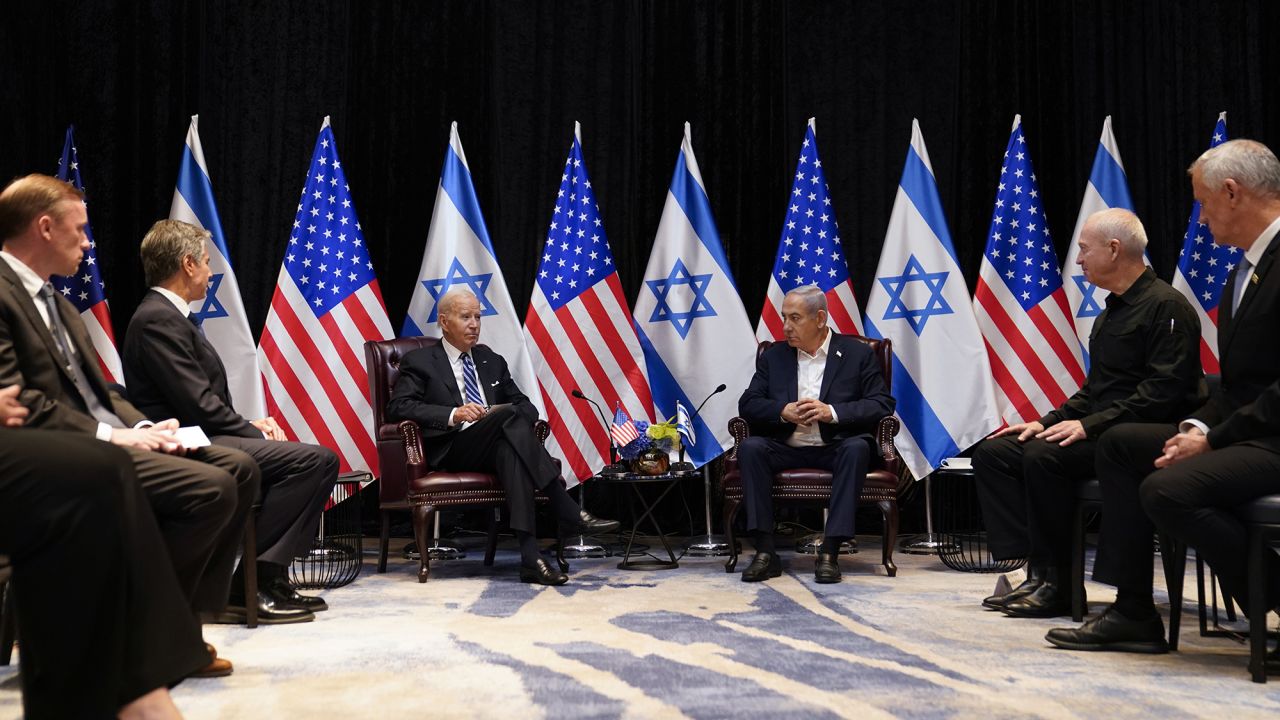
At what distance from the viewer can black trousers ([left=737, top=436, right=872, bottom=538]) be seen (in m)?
4.70

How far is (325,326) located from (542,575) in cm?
202

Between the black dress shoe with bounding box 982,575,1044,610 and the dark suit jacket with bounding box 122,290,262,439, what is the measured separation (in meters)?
2.64

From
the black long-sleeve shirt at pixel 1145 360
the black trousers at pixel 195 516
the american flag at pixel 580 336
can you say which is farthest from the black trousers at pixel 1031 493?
the black trousers at pixel 195 516

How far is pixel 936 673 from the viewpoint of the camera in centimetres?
278

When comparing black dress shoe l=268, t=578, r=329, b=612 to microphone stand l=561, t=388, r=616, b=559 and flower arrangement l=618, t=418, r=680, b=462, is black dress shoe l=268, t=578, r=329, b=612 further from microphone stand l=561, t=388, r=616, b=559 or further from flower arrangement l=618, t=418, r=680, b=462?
microphone stand l=561, t=388, r=616, b=559

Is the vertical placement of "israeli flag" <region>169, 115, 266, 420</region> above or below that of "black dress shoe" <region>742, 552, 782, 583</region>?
above

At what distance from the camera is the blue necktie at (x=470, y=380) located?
5344mm

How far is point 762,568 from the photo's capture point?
15.4 ft

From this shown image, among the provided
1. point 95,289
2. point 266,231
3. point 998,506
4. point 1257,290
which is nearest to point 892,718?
point 1257,290

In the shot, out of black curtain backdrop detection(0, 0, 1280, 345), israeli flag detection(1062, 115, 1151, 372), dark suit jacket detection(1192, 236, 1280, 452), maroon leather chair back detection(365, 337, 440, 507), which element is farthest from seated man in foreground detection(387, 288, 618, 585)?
israeli flag detection(1062, 115, 1151, 372)

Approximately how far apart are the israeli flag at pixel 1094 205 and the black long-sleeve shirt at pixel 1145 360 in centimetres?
210

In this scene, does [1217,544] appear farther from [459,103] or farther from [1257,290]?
[459,103]

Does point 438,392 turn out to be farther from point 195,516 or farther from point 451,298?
A: point 195,516

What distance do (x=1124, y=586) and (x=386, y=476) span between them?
3186 millimetres
